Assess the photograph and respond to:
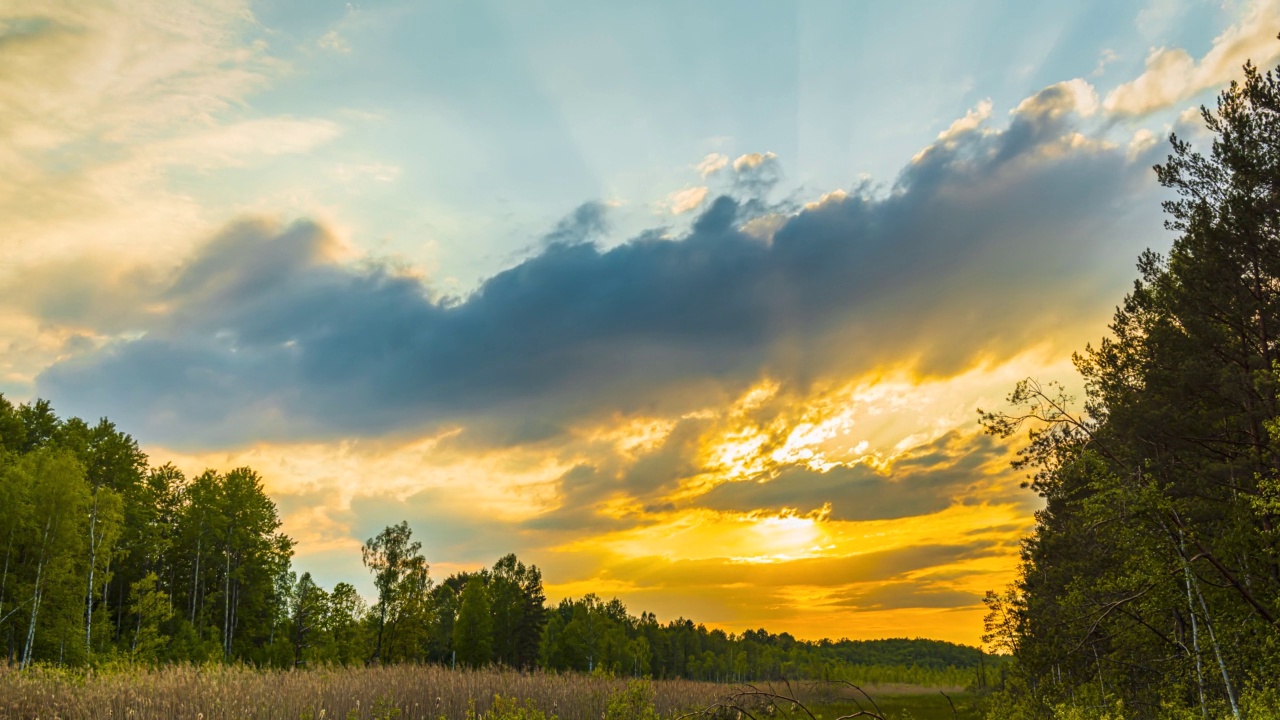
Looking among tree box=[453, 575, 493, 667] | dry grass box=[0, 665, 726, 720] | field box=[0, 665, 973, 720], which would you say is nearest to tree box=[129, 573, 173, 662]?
tree box=[453, 575, 493, 667]

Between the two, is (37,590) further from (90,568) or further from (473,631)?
(473,631)

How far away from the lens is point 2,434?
177 feet

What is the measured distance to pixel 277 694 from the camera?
684 inches

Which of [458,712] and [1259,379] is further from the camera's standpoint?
[458,712]

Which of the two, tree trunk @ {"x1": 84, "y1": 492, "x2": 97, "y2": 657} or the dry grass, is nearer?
the dry grass

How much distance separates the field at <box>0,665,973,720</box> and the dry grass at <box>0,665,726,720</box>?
0.02 m

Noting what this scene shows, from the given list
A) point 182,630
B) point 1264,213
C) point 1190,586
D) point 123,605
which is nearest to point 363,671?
point 1190,586

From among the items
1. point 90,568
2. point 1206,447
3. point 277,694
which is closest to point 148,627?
point 90,568

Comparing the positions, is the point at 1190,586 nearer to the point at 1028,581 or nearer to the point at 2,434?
the point at 1028,581

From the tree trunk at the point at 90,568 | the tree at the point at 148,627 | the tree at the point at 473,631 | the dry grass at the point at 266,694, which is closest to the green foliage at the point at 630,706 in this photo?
the dry grass at the point at 266,694

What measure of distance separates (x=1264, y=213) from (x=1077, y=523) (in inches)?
436

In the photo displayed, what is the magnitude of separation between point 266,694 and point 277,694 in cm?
24

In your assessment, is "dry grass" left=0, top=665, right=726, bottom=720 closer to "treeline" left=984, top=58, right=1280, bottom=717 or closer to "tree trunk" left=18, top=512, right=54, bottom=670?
"treeline" left=984, top=58, right=1280, bottom=717

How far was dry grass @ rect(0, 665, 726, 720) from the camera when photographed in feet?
52.5
